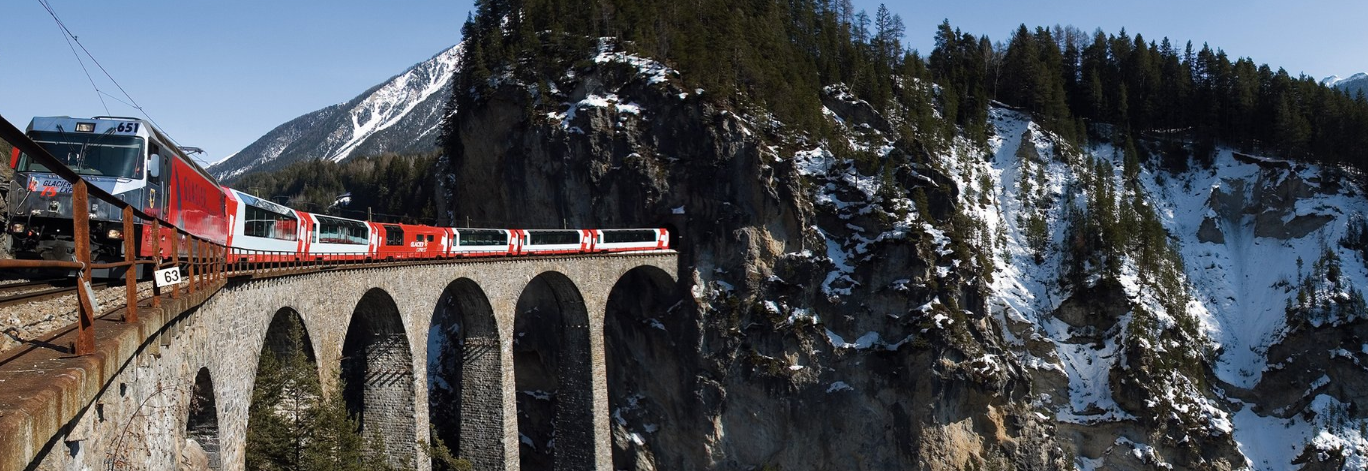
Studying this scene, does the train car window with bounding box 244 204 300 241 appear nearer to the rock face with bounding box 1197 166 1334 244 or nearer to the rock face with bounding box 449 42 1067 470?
the rock face with bounding box 449 42 1067 470

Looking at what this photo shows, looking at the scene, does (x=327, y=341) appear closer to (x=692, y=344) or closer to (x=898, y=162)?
(x=692, y=344)

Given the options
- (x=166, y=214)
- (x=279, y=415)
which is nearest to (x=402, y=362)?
(x=279, y=415)

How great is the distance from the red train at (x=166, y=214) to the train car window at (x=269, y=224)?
0.03m

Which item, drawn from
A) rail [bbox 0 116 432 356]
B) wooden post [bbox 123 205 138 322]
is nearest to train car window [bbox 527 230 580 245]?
rail [bbox 0 116 432 356]

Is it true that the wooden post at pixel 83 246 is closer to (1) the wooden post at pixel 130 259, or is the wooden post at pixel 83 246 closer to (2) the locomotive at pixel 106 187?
(1) the wooden post at pixel 130 259

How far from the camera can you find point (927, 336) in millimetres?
47375

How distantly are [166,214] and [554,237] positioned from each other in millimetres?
21404

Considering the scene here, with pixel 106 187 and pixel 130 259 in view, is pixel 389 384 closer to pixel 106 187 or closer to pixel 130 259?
pixel 106 187

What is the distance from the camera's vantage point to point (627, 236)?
46812mm

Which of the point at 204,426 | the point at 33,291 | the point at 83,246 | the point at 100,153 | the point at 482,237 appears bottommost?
the point at 204,426

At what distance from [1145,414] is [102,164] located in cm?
5122

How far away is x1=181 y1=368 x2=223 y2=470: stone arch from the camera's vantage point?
49.6 feet

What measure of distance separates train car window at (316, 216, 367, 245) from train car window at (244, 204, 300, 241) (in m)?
1.02

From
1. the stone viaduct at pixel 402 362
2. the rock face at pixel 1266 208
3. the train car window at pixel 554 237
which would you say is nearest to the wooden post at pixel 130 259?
the stone viaduct at pixel 402 362
